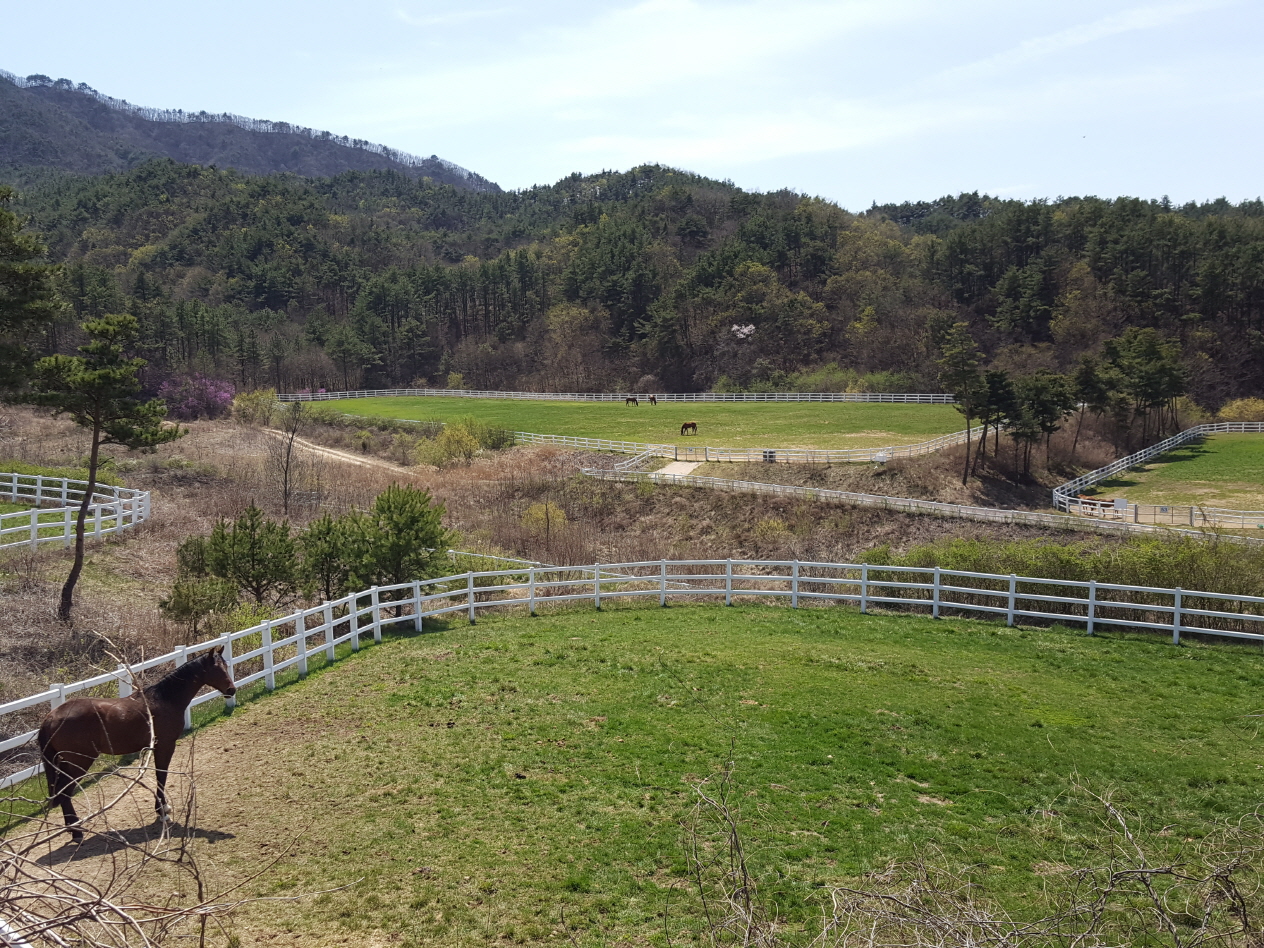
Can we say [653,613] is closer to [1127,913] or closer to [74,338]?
[1127,913]

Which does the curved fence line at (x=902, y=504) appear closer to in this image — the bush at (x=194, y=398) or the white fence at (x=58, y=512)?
the white fence at (x=58, y=512)

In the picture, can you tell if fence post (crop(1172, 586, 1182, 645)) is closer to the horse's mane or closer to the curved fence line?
the curved fence line

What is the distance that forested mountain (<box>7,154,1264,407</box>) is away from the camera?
276 feet

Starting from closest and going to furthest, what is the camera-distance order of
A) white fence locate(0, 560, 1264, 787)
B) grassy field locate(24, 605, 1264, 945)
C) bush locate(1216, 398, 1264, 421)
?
grassy field locate(24, 605, 1264, 945)
white fence locate(0, 560, 1264, 787)
bush locate(1216, 398, 1264, 421)

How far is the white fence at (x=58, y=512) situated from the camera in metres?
22.7

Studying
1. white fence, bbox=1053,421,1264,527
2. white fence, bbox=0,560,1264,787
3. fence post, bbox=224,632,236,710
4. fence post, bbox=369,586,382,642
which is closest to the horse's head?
white fence, bbox=0,560,1264,787

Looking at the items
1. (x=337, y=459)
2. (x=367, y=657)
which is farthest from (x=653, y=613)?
(x=337, y=459)

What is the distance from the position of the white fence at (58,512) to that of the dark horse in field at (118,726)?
49.8ft

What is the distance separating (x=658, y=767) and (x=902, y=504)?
30929 mm

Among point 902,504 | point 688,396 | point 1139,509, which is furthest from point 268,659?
point 688,396

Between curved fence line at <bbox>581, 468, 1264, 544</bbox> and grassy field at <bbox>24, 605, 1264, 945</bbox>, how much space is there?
64.7 feet

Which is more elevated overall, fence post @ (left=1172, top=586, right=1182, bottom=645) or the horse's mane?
the horse's mane

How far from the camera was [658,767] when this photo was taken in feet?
33.2

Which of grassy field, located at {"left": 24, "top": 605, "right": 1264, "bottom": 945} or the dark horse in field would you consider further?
the dark horse in field
